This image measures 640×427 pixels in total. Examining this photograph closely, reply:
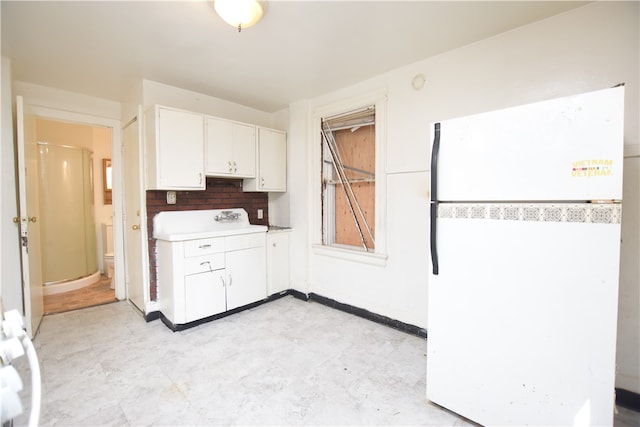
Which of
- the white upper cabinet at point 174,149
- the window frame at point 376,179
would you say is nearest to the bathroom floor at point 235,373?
the window frame at point 376,179

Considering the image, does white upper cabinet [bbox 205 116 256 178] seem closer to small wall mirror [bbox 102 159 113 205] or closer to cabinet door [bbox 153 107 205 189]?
cabinet door [bbox 153 107 205 189]

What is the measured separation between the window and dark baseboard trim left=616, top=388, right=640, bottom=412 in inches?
77.5

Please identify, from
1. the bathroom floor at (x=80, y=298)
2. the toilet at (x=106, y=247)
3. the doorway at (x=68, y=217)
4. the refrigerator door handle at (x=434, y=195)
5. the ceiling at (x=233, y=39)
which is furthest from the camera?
the toilet at (x=106, y=247)

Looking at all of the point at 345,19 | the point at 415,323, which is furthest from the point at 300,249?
the point at 345,19

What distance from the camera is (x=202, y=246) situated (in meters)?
2.82

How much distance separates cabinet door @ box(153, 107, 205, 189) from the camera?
2.68m

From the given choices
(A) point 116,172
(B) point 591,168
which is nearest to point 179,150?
(A) point 116,172

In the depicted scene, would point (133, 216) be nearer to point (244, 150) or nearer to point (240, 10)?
point (244, 150)

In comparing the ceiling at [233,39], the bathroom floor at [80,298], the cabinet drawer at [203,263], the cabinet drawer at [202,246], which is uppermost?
the ceiling at [233,39]

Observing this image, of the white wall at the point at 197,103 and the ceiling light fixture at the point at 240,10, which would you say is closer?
the ceiling light fixture at the point at 240,10

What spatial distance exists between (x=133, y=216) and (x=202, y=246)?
3.41ft

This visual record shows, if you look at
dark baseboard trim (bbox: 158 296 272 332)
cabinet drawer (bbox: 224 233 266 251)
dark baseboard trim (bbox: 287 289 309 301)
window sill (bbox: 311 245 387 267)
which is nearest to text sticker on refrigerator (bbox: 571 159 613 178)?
window sill (bbox: 311 245 387 267)

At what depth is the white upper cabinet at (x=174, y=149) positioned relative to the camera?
2.67 meters

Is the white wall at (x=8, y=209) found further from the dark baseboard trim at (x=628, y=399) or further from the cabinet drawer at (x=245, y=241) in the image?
Answer: the dark baseboard trim at (x=628, y=399)
